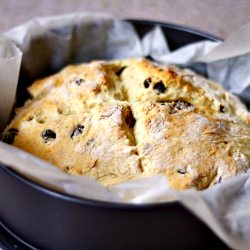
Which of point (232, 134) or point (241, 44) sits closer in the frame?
point (232, 134)

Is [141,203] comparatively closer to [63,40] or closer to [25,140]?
[25,140]

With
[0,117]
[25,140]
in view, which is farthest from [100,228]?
[0,117]

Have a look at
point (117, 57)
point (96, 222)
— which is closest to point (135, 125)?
point (96, 222)

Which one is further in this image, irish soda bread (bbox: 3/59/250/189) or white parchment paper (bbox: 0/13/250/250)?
irish soda bread (bbox: 3/59/250/189)

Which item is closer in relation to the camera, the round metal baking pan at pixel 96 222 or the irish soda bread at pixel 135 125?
the round metal baking pan at pixel 96 222
